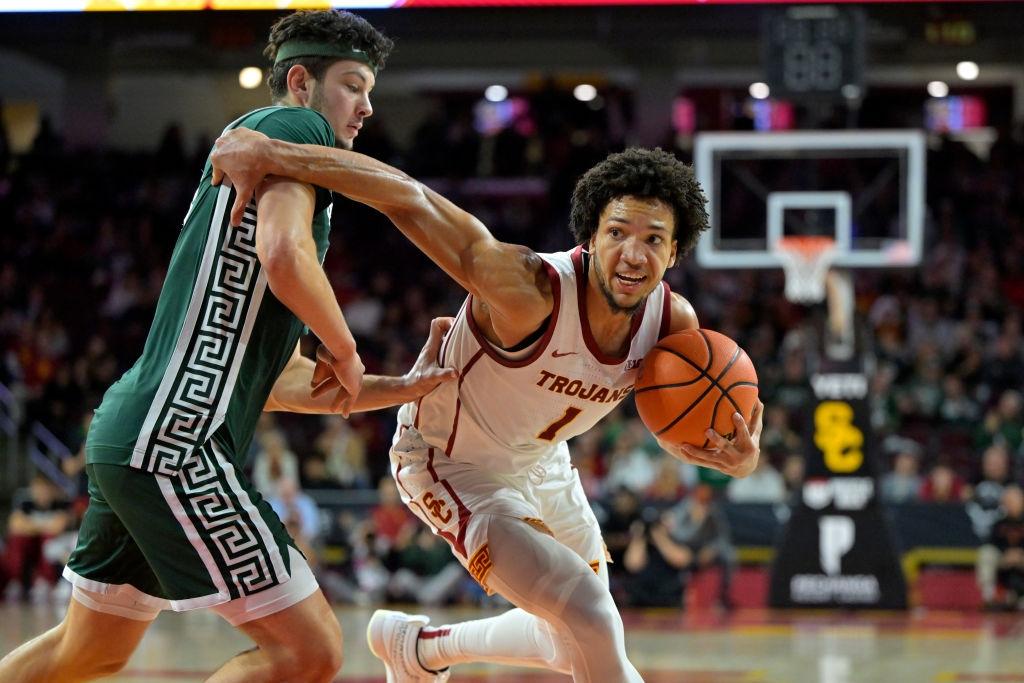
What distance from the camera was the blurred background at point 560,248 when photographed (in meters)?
11.2

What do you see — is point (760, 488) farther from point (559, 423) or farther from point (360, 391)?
point (360, 391)

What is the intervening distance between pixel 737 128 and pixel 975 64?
137 inches

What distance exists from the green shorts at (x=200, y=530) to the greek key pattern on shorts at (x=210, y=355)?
5 centimetres

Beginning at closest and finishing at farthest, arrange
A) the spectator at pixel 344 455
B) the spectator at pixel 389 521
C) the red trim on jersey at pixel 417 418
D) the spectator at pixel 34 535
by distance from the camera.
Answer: the red trim on jersey at pixel 417 418, the spectator at pixel 389 521, the spectator at pixel 34 535, the spectator at pixel 344 455

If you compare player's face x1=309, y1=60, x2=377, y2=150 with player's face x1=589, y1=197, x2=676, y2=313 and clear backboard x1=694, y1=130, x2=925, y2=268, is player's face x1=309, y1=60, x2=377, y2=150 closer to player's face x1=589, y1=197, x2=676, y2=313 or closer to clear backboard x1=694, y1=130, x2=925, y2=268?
player's face x1=589, y1=197, x2=676, y2=313

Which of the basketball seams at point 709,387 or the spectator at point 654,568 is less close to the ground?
the basketball seams at point 709,387

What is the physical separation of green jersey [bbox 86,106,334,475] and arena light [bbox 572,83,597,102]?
17527mm

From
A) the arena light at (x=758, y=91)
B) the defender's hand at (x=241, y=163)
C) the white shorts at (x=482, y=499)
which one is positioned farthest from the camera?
the arena light at (x=758, y=91)

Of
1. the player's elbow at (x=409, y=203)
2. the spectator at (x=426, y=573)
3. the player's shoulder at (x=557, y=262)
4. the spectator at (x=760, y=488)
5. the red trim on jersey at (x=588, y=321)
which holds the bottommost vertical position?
the spectator at (x=426, y=573)

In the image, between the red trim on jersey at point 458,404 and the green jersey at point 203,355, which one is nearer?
the green jersey at point 203,355

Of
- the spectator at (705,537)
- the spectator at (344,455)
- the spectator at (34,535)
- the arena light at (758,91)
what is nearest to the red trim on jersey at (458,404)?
the spectator at (705,537)

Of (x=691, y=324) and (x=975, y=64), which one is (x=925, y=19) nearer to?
(x=691, y=324)

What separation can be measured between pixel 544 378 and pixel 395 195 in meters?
0.75

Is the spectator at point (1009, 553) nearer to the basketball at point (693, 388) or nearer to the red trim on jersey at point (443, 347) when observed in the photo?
the basketball at point (693, 388)
